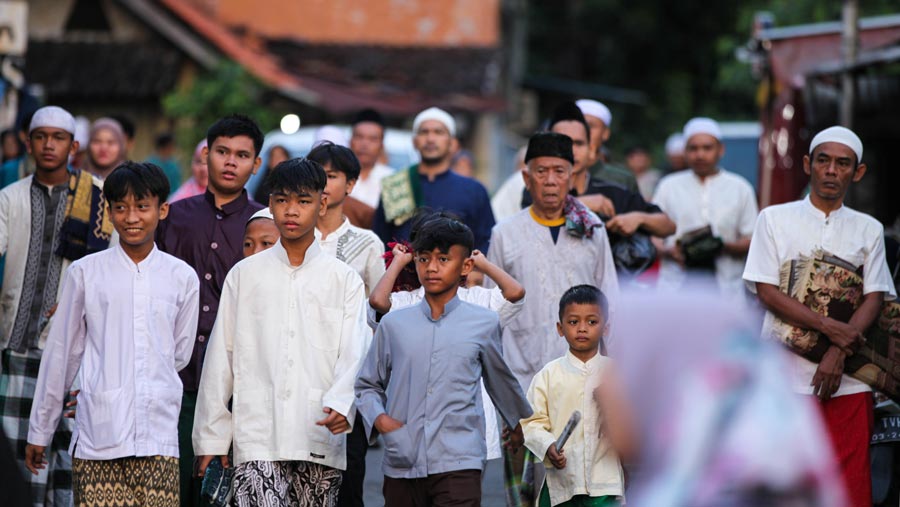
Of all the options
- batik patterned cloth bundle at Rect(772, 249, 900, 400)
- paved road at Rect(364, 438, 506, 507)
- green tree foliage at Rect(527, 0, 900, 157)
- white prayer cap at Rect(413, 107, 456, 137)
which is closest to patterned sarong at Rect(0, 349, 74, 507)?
paved road at Rect(364, 438, 506, 507)

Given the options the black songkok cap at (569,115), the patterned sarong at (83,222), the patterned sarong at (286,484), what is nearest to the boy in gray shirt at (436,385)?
the patterned sarong at (286,484)

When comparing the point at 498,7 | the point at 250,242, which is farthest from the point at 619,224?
the point at 498,7

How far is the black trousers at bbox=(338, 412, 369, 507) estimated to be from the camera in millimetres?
7324

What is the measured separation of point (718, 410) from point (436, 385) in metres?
3.72

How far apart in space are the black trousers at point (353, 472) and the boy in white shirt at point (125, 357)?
3.47 ft

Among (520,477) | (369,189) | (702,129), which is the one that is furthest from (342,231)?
(702,129)

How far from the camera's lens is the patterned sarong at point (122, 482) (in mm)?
6320

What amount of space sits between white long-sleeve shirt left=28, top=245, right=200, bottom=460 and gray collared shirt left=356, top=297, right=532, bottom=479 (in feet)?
2.85

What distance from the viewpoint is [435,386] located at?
641 centimetres

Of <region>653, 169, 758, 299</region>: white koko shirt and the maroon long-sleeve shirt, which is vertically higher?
<region>653, 169, 758, 299</region>: white koko shirt

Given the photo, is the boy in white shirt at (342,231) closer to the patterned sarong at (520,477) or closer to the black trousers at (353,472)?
the black trousers at (353,472)

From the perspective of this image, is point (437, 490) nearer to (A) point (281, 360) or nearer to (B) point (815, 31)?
(A) point (281, 360)

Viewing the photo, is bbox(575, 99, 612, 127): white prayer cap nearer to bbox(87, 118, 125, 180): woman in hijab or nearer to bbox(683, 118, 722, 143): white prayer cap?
bbox(683, 118, 722, 143): white prayer cap

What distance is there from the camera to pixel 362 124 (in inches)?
447
